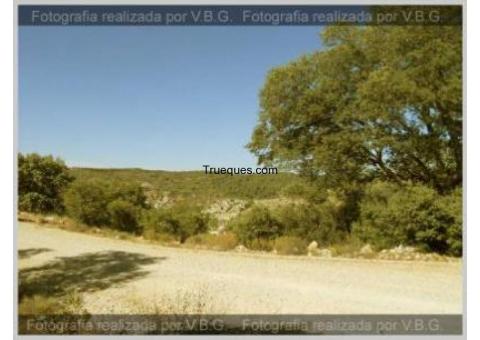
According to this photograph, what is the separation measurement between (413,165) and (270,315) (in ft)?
12.9

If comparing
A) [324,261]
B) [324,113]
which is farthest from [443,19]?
[324,261]

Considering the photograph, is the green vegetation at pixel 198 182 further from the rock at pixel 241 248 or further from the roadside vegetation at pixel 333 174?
the rock at pixel 241 248

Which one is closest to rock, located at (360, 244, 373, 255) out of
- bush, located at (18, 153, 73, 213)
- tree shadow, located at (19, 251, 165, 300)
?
tree shadow, located at (19, 251, 165, 300)

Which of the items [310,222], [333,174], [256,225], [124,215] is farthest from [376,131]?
[124,215]

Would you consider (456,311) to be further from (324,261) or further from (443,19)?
(443,19)

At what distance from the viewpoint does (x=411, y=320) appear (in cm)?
727

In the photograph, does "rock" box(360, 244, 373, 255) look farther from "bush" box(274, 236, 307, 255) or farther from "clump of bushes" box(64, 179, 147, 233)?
"clump of bushes" box(64, 179, 147, 233)

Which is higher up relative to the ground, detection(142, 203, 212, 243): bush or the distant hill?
the distant hill

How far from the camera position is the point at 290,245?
902 centimetres

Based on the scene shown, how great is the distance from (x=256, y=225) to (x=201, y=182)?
4.89ft

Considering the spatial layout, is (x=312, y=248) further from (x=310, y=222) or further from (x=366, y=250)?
(x=366, y=250)

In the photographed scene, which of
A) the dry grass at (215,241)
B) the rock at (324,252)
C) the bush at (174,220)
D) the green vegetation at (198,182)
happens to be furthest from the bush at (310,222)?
the bush at (174,220)

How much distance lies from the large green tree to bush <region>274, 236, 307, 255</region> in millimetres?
1265

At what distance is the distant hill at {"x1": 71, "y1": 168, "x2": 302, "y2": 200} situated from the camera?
841cm
